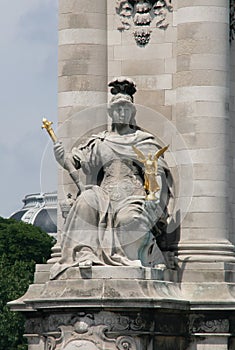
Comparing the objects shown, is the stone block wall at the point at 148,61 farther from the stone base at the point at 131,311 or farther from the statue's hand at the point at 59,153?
the stone base at the point at 131,311

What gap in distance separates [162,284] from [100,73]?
4691 mm

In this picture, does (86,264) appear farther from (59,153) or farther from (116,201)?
(59,153)

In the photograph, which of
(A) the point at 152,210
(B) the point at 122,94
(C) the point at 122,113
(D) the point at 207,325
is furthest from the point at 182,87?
(D) the point at 207,325

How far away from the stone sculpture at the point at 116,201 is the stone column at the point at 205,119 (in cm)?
61

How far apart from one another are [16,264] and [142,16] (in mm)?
35655

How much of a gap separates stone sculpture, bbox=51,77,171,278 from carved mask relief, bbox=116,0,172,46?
165 cm

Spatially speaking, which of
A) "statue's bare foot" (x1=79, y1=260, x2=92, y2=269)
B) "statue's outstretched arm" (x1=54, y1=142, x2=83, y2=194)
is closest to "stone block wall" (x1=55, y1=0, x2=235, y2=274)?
"statue's outstretched arm" (x1=54, y1=142, x2=83, y2=194)

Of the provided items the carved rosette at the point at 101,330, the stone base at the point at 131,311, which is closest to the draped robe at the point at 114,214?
the stone base at the point at 131,311

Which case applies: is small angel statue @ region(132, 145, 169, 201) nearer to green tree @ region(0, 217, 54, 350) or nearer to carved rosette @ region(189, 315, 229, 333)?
carved rosette @ region(189, 315, 229, 333)

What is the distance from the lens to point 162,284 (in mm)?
37812

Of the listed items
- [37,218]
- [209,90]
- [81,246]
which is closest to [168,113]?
[209,90]

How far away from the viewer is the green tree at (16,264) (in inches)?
2724

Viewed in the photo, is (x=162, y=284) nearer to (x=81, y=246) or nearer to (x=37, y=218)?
(x=81, y=246)

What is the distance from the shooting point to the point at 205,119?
129 ft
